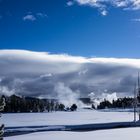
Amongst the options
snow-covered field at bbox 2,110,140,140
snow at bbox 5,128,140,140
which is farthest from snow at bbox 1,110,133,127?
snow at bbox 5,128,140,140

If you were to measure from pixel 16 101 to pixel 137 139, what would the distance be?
145 metres

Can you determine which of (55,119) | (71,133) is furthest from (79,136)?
(55,119)

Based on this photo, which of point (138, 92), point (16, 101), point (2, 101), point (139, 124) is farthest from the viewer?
point (16, 101)

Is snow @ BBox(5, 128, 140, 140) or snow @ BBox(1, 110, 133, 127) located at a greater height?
snow @ BBox(1, 110, 133, 127)

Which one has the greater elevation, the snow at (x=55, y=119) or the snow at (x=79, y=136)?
the snow at (x=55, y=119)

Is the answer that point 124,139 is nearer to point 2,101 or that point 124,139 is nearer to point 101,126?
point 2,101

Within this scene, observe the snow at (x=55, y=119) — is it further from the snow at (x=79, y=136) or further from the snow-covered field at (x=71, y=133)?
the snow at (x=79, y=136)

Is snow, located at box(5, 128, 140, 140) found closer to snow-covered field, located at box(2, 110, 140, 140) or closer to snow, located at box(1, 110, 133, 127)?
snow-covered field, located at box(2, 110, 140, 140)

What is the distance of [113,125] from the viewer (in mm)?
75312

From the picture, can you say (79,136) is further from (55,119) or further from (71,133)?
(55,119)

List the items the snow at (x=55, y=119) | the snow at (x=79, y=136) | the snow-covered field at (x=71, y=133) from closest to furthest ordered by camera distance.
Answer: the snow at (x=79, y=136) → the snow-covered field at (x=71, y=133) → the snow at (x=55, y=119)

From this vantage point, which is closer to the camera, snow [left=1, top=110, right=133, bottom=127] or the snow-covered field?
the snow-covered field

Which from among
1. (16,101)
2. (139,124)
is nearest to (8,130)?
(139,124)

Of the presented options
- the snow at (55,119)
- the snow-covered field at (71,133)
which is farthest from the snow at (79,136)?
the snow at (55,119)
